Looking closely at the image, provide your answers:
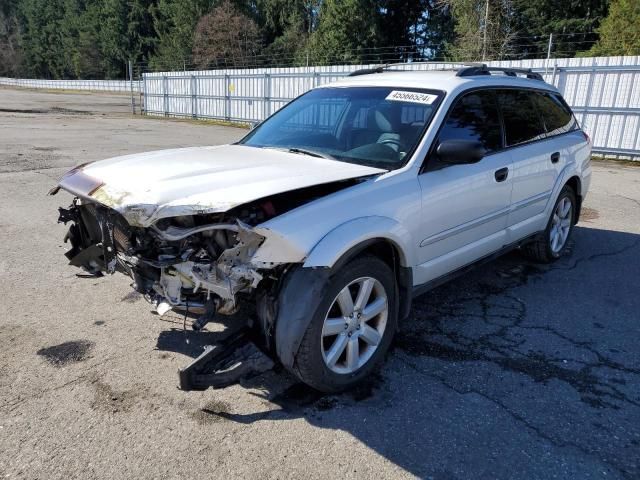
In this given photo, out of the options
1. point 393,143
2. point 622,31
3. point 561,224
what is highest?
point 622,31

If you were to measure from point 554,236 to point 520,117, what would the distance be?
1.54 metres

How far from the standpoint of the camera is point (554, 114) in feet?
17.5

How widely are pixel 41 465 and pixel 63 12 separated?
384ft

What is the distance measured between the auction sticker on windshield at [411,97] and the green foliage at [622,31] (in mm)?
25096

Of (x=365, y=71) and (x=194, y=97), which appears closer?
(x=365, y=71)

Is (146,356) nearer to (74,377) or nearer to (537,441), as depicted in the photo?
(74,377)

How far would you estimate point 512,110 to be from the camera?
4609mm

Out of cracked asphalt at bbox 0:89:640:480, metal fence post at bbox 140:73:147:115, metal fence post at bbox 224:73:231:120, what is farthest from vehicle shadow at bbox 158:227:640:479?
metal fence post at bbox 140:73:147:115

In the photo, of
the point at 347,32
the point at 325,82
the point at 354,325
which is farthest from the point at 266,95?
the point at 347,32

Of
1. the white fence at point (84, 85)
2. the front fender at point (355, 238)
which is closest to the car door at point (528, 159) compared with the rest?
the front fender at point (355, 238)

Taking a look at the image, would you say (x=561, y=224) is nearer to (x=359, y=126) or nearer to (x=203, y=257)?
(x=359, y=126)

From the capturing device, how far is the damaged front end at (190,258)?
2.77 m

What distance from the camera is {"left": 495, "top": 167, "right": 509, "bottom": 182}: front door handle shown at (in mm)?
4160

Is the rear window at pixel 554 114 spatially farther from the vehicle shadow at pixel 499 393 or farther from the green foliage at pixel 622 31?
the green foliage at pixel 622 31
